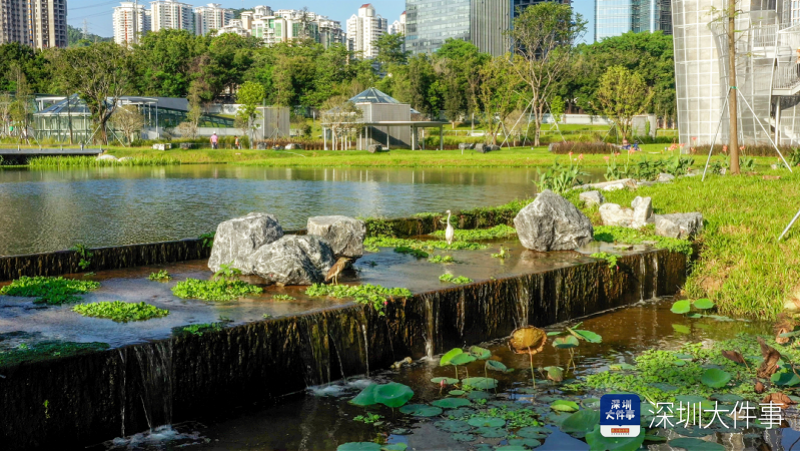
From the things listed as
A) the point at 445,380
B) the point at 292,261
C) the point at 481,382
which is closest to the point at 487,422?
the point at 481,382

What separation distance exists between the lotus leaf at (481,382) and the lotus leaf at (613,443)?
5.61ft

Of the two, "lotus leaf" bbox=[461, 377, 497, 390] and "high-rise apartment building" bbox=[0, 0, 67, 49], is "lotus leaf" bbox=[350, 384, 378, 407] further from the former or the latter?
"high-rise apartment building" bbox=[0, 0, 67, 49]

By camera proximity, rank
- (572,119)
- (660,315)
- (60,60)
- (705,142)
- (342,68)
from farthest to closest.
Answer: (572,119) < (342,68) < (60,60) < (705,142) < (660,315)

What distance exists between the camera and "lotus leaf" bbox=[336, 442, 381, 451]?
5.93 metres

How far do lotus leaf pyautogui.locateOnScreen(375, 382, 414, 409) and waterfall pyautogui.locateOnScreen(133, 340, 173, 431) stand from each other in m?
1.83

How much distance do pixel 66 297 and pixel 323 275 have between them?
9.46ft

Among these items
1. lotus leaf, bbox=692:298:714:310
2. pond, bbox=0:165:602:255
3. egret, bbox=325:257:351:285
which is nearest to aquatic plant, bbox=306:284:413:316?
egret, bbox=325:257:351:285

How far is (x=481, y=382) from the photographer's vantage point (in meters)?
7.68

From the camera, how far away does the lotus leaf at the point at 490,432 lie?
6.48m

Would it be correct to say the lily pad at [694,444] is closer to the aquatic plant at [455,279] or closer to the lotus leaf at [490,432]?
the lotus leaf at [490,432]

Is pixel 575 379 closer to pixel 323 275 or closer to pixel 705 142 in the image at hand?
pixel 323 275

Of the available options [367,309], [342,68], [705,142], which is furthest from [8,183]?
[342,68]

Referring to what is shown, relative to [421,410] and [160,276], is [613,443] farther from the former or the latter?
[160,276]

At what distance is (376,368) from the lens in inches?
337
